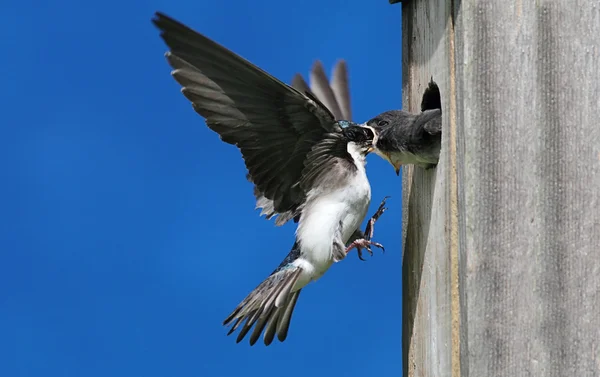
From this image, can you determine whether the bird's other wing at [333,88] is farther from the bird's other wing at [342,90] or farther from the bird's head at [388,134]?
the bird's head at [388,134]

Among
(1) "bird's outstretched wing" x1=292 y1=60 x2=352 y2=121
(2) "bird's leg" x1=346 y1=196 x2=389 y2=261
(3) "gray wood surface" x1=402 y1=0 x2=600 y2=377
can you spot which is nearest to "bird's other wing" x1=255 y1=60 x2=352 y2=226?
(1) "bird's outstretched wing" x1=292 y1=60 x2=352 y2=121

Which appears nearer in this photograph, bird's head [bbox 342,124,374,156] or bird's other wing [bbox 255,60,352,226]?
bird's head [bbox 342,124,374,156]

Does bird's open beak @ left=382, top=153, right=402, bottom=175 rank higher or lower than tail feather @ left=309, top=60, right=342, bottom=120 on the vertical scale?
lower

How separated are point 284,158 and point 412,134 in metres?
0.50

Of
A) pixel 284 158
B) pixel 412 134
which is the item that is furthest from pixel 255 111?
pixel 412 134

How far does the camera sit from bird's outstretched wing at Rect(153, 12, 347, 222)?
280 cm

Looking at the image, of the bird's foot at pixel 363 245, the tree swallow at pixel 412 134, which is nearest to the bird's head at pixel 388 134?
the tree swallow at pixel 412 134

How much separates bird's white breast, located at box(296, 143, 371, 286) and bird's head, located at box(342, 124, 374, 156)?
20 mm

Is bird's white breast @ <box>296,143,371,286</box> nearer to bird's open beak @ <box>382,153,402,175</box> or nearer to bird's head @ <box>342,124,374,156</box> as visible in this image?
bird's head @ <box>342,124,374,156</box>

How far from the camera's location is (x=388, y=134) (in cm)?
296

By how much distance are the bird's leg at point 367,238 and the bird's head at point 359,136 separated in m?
0.27

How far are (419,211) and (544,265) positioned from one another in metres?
0.60

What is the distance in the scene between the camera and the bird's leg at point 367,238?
130 inches

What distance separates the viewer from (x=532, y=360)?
88.5 inches
